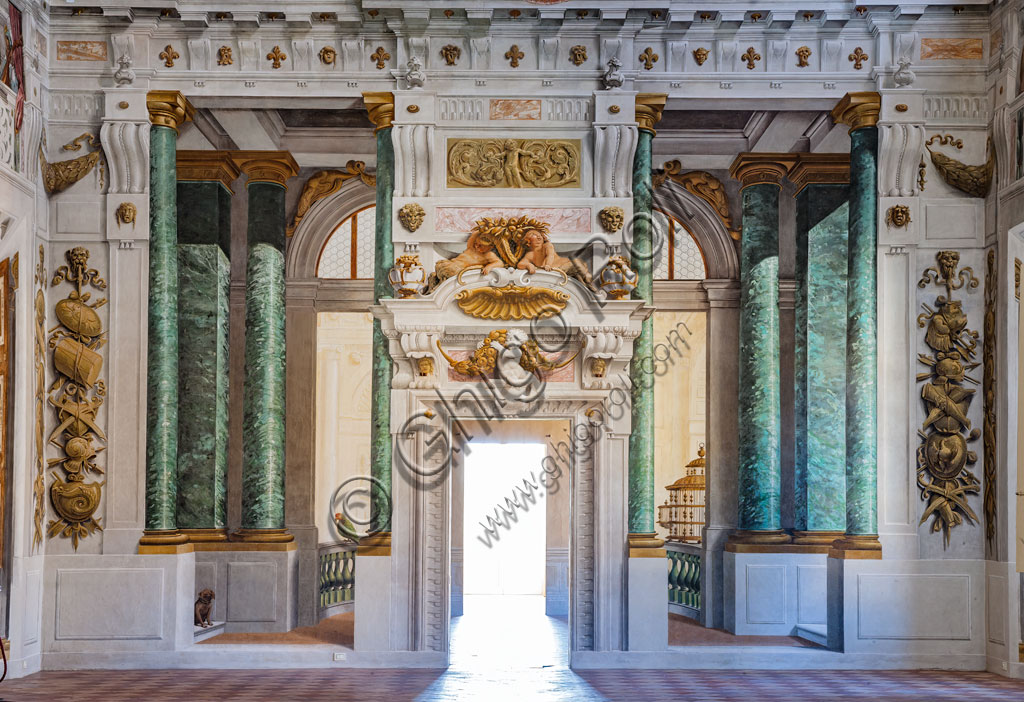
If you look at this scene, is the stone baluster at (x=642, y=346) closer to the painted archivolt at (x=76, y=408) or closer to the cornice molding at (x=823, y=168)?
the cornice molding at (x=823, y=168)

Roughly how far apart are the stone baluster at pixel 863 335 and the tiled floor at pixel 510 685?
1.56 m

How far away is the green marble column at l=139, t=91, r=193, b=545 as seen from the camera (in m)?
11.7

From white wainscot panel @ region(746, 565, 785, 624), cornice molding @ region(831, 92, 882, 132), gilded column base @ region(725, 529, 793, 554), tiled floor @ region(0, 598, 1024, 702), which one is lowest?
tiled floor @ region(0, 598, 1024, 702)

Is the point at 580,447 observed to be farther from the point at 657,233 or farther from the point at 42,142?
the point at 42,142

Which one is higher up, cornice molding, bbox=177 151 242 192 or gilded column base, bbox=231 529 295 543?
cornice molding, bbox=177 151 242 192

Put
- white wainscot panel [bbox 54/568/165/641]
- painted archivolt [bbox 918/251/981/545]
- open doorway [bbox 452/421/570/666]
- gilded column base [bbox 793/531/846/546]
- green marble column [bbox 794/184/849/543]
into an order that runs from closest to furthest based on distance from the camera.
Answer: white wainscot panel [bbox 54/568/165/641]
painted archivolt [bbox 918/251/981/545]
open doorway [bbox 452/421/570/666]
gilded column base [bbox 793/531/846/546]
green marble column [bbox 794/184/849/543]

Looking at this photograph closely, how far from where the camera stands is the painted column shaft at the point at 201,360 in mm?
13805

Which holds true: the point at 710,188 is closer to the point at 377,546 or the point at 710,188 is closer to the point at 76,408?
the point at 377,546

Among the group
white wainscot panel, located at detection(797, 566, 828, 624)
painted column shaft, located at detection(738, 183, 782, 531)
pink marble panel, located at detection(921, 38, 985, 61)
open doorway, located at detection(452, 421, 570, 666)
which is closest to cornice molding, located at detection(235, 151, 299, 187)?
open doorway, located at detection(452, 421, 570, 666)

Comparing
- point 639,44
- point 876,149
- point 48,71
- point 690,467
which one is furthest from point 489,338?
point 690,467

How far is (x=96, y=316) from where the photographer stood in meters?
11.8

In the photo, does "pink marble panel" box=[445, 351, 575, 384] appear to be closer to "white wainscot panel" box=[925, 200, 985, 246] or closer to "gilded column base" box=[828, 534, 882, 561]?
"gilded column base" box=[828, 534, 882, 561]

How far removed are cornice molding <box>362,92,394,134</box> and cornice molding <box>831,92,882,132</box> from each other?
4.43m

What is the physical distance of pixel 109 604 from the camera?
37.6 feet
